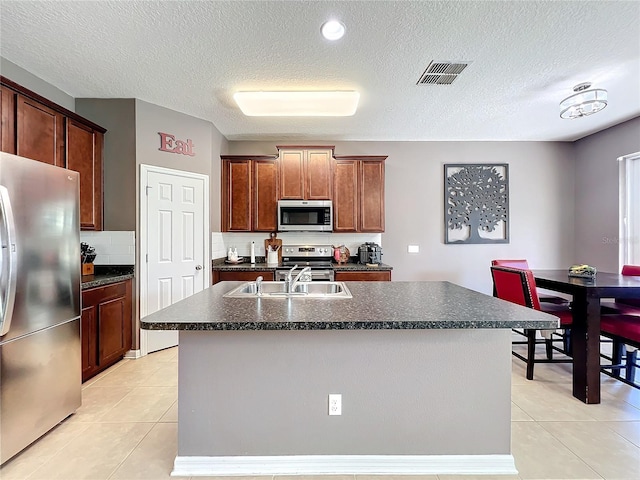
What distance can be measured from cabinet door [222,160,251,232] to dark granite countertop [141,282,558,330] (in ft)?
7.54

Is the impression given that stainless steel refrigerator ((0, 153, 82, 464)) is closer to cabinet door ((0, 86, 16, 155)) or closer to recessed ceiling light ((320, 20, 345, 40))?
cabinet door ((0, 86, 16, 155))

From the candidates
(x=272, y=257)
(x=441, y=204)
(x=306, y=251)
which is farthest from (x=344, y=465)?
(x=441, y=204)

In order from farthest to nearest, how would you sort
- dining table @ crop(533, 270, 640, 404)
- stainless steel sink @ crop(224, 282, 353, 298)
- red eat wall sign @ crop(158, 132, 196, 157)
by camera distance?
red eat wall sign @ crop(158, 132, 196, 157) < dining table @ crop(533, 270, 640, 404) < stainless steel sink @ crop(224, 282, 353, 298)

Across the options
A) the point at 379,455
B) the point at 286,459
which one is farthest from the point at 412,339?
the point at 286,459


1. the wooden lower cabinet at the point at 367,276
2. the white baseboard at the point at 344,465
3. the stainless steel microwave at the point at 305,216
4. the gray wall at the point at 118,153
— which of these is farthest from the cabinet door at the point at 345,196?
the white baseboard at the point at 344,465

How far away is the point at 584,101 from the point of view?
2.72 metres

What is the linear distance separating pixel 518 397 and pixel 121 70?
4197 millimetres

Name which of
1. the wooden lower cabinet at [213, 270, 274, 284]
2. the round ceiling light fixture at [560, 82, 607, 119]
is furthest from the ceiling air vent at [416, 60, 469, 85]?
the wooden lower cabinet at [213, 270, 274, 284]

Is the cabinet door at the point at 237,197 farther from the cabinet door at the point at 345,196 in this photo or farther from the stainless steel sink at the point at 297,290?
the stainless steel sink at the point at 297,290

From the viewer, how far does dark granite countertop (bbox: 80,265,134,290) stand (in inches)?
101

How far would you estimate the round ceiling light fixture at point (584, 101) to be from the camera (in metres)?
2.66

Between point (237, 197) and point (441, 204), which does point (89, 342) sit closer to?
point (237, 197)

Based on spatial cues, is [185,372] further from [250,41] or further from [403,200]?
[403,200]

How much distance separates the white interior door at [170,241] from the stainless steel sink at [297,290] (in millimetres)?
1487
